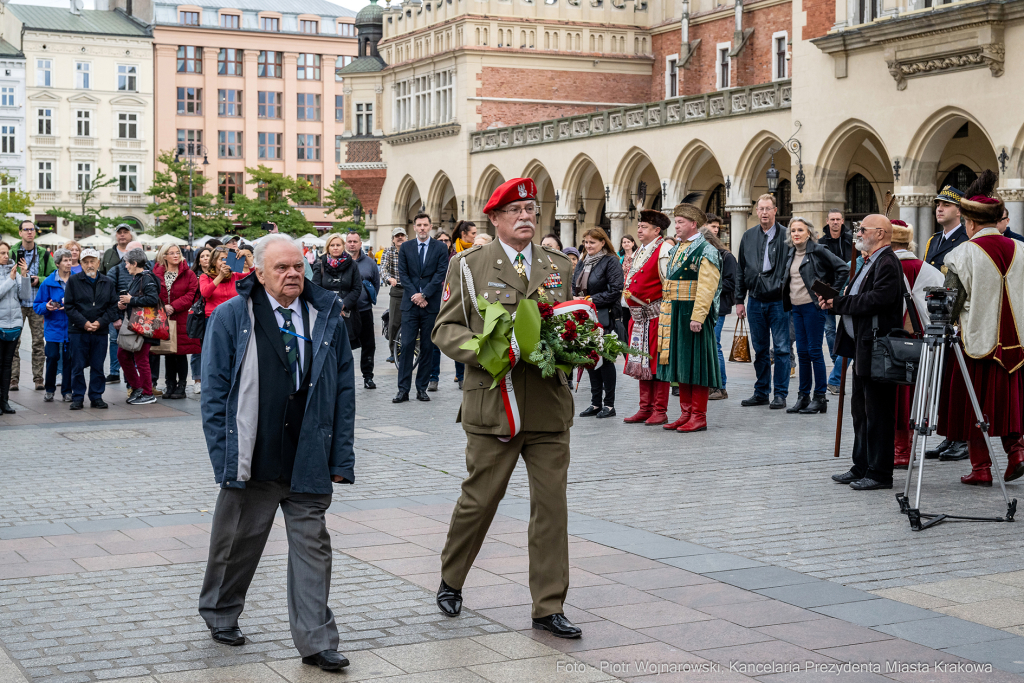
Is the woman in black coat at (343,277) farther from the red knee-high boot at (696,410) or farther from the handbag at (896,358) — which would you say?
the handbag at (896,358)

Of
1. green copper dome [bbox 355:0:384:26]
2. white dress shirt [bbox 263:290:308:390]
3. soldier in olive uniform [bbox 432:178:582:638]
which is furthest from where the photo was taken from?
green copper dome [bbox 355:0:384:26]

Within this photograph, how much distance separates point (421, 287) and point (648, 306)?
11.4ft

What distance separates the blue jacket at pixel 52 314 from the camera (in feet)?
47.0

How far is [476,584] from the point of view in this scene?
6141mm

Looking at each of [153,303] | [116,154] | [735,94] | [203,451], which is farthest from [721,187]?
[116,154]

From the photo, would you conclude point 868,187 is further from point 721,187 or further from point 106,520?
point 106,520

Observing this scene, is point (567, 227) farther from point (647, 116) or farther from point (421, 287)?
point (421, 287)

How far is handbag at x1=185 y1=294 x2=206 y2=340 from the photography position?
13.2 meters

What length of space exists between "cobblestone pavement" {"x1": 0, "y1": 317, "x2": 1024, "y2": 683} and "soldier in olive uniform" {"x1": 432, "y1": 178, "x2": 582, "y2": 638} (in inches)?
10.8

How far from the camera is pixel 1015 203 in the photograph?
28.8 meters

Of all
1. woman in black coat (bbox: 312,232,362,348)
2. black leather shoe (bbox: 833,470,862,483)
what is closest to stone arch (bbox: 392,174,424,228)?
woman in black coat (bbox: 312,232,362,348)

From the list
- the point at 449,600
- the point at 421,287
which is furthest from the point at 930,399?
the point at 421,287

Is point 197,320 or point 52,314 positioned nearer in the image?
point 197,320

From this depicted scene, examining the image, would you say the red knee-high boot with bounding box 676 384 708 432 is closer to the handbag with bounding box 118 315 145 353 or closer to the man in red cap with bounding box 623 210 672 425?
the man in red cap with bounding box 623 210 672 425
